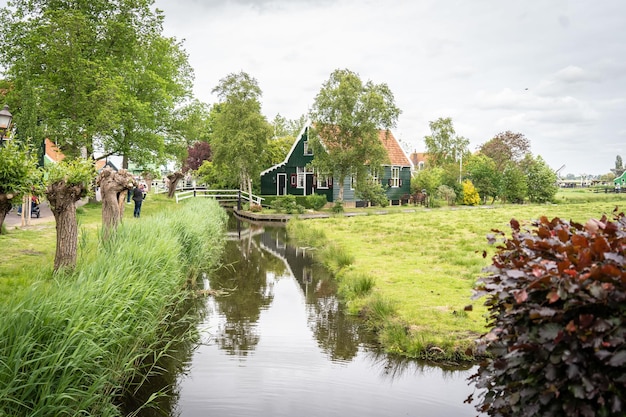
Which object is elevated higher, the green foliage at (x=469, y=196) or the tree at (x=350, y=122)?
the tree at (x=350, y=122)

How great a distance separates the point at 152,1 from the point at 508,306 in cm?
2897

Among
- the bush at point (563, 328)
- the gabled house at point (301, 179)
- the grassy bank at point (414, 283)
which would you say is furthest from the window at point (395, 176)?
the bush at point (563, 328)

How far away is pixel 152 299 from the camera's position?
6836 mm

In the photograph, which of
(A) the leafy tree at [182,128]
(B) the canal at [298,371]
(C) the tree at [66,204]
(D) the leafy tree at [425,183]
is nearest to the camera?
(B) the canal at [298,371]

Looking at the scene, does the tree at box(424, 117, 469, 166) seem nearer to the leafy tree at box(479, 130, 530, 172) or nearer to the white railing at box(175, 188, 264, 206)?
the leafy tree at box(479, 130, 530, 172)

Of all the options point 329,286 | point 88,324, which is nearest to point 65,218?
point 88,324

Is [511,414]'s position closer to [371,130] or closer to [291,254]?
[291,254]

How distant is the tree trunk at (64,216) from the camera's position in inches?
340

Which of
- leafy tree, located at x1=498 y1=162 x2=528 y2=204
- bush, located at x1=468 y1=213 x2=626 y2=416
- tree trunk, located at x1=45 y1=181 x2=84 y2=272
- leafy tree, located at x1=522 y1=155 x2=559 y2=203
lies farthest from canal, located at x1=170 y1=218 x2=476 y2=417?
leafy tree, located at x1=522 y1=155 x2=559 y2=203

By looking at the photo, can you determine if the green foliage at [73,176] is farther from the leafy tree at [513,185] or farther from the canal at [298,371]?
the leafy tree at [513,185]

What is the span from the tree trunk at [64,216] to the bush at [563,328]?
7.81 meters

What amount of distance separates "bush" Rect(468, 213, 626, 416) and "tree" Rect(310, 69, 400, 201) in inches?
1277

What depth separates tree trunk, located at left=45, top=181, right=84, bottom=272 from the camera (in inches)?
340

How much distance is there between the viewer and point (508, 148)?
66.3 metres
